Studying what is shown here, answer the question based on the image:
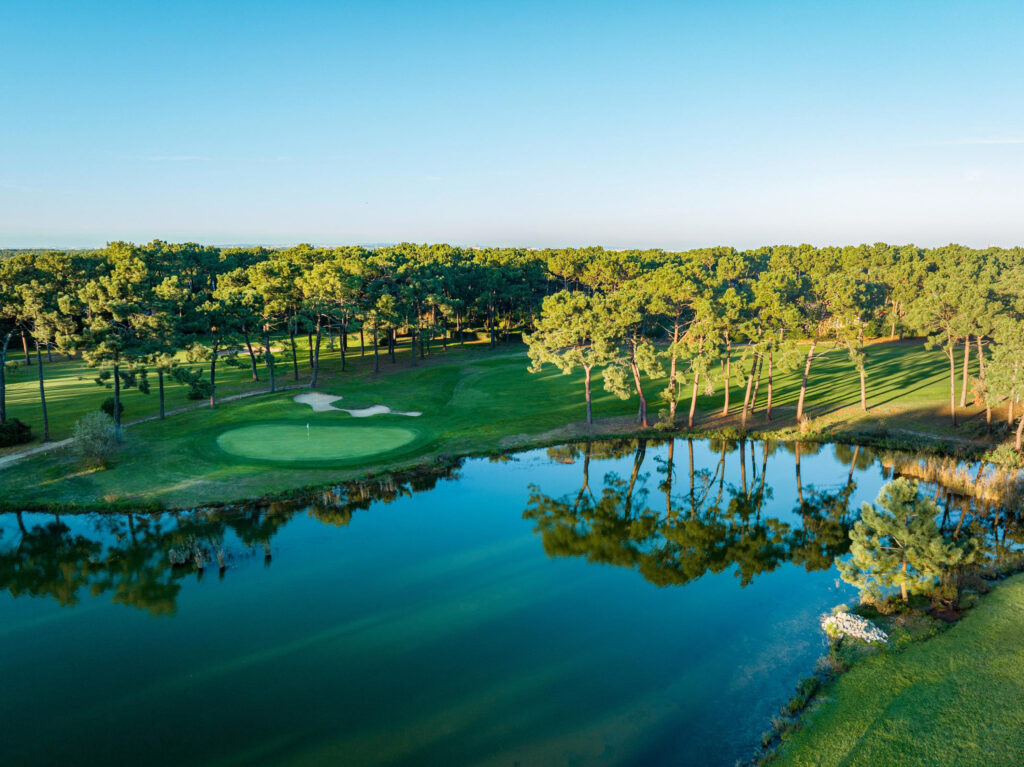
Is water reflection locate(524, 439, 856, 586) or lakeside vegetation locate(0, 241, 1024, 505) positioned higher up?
lakeside vegetation locate(0, 241, 1024, 505)

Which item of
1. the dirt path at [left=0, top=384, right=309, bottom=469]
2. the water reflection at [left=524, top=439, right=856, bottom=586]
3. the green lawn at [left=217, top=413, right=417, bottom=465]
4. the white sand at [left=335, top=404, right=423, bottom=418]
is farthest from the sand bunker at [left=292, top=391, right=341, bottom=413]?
the water reflection at [left=524, top=439, right=856, bottom=586]

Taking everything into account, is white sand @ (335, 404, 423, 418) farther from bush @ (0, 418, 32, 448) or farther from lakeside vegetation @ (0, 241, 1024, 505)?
bush @ (0, 418, 32, 448)

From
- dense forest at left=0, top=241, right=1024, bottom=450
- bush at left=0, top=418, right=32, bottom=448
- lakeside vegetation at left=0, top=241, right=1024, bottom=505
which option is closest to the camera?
lakeside vegetation at left=0, top=241, right=1024, bottom=505

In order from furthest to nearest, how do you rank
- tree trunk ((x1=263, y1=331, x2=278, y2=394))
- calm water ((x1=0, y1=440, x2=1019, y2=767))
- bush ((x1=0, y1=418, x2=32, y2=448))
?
1. tree trunk ((x1=263, y1=331, x2=278, y2=394))
2. bush ((x1=0, y1=418, x2=32, y2=448))
3. calm water ((x1=0, y1=440, x2=1019, y2=767))

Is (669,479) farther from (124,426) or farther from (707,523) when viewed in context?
(124,426)

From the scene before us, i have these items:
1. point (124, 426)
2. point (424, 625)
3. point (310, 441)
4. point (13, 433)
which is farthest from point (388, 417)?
point (424, 625)

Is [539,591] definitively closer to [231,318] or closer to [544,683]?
[544,683]

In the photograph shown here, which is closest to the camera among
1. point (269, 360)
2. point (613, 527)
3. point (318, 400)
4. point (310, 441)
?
point (613, 527)

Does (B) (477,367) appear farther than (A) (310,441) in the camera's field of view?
Yes
